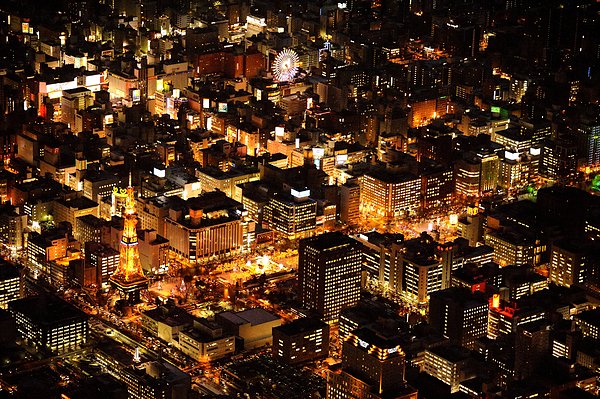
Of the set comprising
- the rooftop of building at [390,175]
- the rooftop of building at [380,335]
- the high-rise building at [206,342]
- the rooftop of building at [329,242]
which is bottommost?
the high-rise building at [206,342]

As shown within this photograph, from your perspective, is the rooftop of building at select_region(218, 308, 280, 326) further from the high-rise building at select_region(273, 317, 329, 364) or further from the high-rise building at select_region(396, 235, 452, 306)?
A: the high-rise building at select_region(396, 235, 452, 306)

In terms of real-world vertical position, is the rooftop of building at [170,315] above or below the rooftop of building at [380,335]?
below

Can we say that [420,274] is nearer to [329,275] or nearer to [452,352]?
[329,275]

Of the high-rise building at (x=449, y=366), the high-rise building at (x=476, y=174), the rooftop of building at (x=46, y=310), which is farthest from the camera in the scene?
the high-rise building at (x=476, y=174)

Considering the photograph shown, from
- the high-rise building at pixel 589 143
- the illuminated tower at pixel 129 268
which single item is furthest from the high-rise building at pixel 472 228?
the illuminated tower at pixel 129 268

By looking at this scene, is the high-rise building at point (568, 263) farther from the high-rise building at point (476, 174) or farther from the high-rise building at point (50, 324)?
the high-rise building at point (50, 324)

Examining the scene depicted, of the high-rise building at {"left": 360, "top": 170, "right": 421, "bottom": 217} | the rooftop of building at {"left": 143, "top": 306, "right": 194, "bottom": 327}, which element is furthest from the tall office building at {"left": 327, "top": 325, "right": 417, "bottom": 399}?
the high-rise building at {"left": 360, "top": 170, "right": 421, "bottom": 217}

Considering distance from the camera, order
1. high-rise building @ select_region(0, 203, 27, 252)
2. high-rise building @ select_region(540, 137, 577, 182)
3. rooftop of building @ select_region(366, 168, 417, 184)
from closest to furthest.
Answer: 1. high-rise building @ select_region(0, 203, 27, 252)
2. rooftop of building @ select_region(366, 168, 417, 184)
3. high-rise building @ select_region(540, 137, 577, 182)

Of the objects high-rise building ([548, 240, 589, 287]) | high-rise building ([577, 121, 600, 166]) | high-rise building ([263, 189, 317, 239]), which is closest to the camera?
high-rise building ([548, 240, 589, 287])
